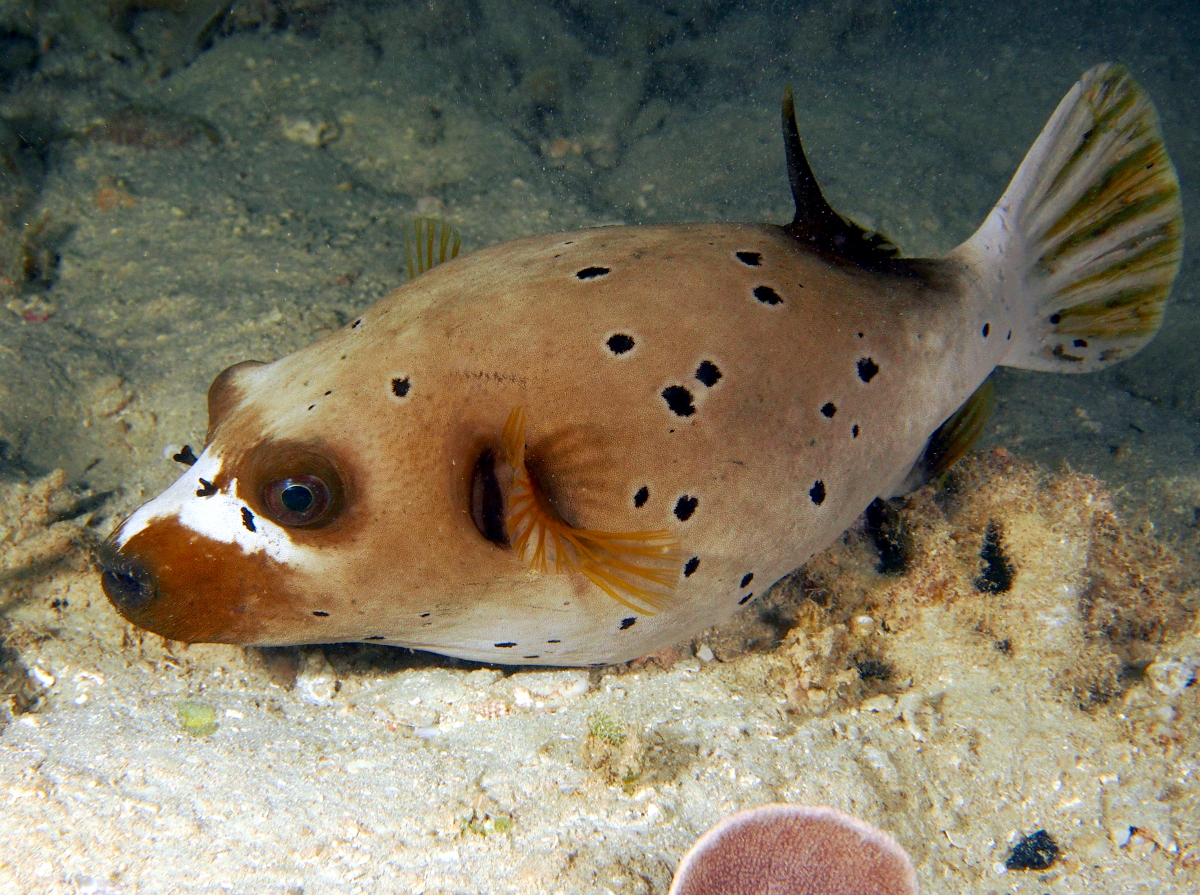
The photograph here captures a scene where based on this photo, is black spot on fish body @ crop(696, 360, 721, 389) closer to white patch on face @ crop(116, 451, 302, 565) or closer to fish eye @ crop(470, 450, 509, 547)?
fish eye @ crop(470, 450, 509, 547)

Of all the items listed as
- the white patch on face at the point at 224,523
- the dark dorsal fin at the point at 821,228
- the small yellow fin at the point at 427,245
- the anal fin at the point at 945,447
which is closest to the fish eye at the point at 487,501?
the white patch on face at the point at 224,523

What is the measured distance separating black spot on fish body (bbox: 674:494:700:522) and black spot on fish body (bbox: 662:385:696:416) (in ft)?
0.92

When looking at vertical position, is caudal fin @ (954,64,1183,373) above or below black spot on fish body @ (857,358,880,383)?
above

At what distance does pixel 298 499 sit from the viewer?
6.39ft

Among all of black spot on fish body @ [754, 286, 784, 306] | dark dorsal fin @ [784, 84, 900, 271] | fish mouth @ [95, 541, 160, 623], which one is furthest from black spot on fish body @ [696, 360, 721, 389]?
fish mouth @ [95, 541, 160, 623]

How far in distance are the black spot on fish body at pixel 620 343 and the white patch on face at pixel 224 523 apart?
1.17 metres

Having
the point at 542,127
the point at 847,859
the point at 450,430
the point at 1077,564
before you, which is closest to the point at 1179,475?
the point at 1077,564

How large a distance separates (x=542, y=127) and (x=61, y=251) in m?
4.15

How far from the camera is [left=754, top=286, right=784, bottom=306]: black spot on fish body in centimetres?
236

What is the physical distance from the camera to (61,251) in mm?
4434

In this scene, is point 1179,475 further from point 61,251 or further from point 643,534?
point 61,251

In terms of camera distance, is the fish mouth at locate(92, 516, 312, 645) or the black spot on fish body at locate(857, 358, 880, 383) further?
the black spot on fish body at locate(857, 358, 880, 383)

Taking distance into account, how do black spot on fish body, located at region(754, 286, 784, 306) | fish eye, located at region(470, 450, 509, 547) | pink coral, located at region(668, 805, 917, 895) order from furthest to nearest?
black spot on fish body, located at region(754, 286, 784, 306), fish eye, located at region(470, 450, 509, 547), pink coral, located at region(668, 805, 917, 895)

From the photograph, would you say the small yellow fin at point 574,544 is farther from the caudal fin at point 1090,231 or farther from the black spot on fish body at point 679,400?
the caudal fin at point 1090,231
